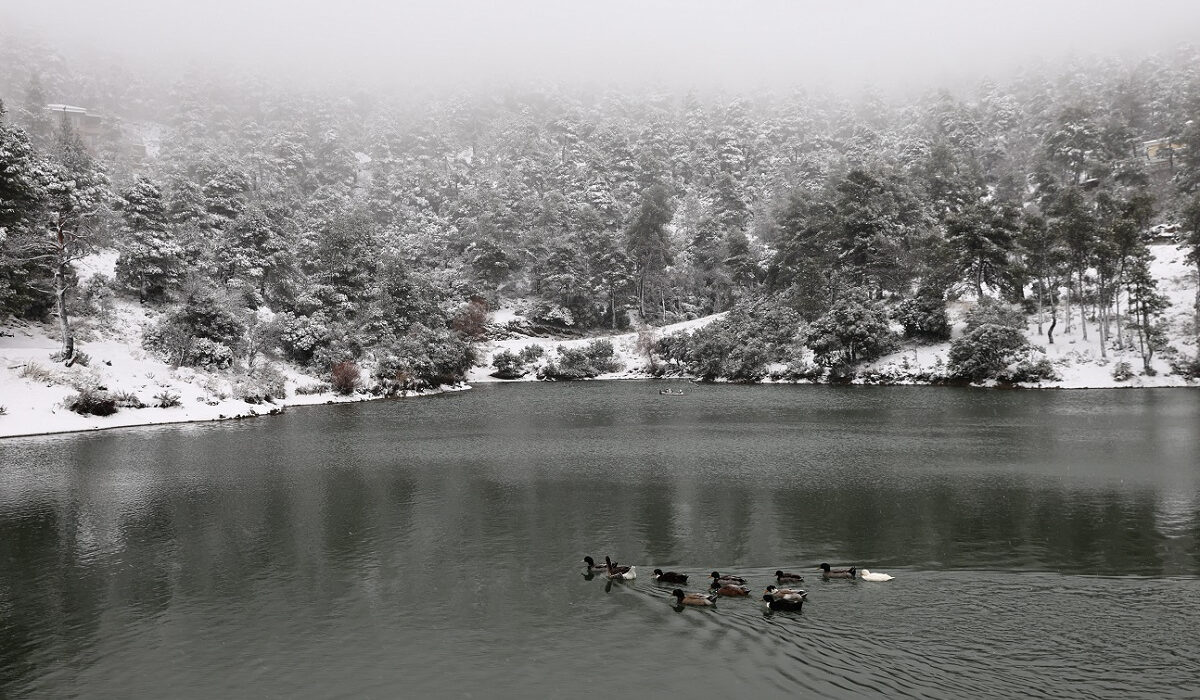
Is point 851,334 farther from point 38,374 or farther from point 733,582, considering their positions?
point 38,374

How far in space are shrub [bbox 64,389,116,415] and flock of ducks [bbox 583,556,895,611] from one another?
35506 millimetres

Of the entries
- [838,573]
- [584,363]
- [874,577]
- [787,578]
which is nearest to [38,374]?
[787,578]

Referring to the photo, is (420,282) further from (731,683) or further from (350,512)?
(731,683)

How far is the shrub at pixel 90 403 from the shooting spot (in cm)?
3550

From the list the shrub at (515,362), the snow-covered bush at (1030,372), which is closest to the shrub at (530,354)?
the shrub at (515,362)

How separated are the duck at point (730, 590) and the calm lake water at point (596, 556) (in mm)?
623

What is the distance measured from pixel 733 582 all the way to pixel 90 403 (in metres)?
39.0

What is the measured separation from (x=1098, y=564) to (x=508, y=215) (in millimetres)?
89131

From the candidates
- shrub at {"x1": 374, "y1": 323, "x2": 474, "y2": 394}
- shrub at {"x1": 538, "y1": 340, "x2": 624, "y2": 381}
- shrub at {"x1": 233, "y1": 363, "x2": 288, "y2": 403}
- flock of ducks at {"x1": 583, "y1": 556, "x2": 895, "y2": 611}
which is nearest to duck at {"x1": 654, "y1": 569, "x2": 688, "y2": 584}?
flock of ducks at {"x1": 583, "y1": 556, "x2": 895, "y2": 611}

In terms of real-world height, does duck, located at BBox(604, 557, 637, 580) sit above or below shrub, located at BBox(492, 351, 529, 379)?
below

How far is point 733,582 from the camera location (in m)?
13.1

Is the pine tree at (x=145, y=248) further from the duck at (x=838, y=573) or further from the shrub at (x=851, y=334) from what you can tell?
the duck at (x=838, y=573)

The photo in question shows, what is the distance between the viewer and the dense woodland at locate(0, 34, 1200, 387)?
5084 cm

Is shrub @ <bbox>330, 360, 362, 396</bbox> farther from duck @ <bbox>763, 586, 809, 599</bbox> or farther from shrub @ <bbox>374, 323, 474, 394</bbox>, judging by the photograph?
duck @ <bbox>763, 586, 809, 599</bbox>
